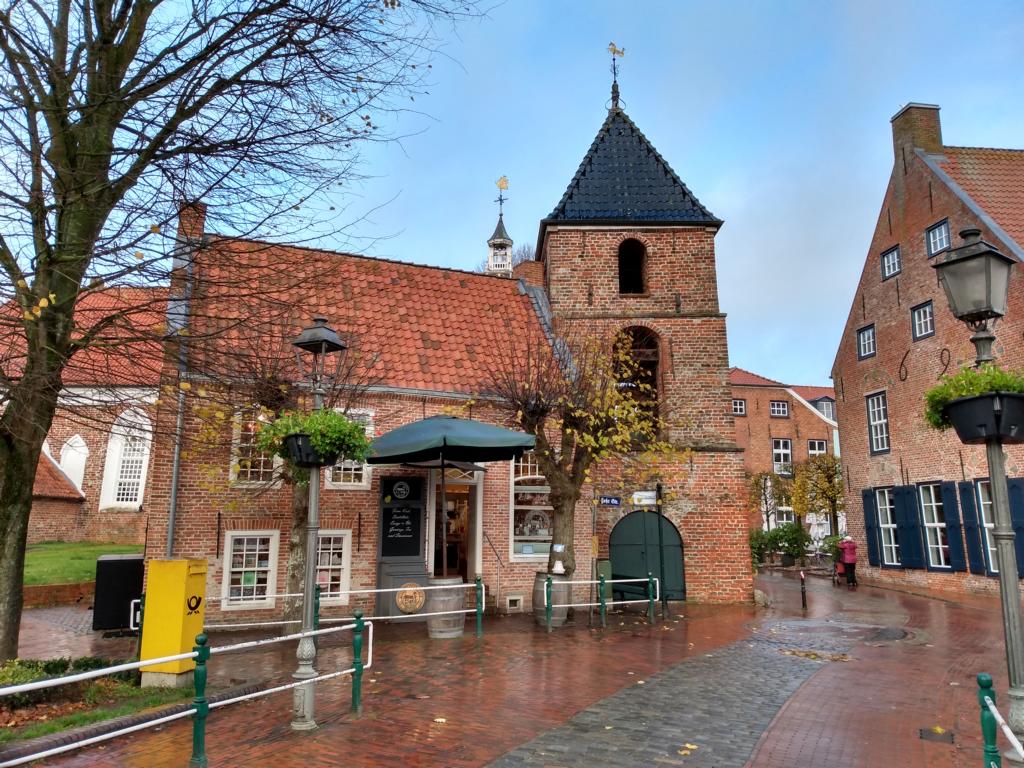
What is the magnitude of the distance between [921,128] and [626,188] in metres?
10.6

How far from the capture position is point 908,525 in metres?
20.2

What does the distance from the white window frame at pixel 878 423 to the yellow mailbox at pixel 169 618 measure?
20678 millimetres

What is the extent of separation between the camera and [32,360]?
6.07 metres

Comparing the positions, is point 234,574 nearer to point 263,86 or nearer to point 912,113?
point 263,86

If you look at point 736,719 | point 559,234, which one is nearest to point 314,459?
point 736,719

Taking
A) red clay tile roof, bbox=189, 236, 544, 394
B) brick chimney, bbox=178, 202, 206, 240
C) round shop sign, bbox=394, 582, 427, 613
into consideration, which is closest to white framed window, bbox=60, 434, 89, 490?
red clay tile roof, bbox=189, 236, 544, 394

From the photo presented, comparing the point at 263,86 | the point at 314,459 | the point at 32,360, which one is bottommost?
the point at 314,459

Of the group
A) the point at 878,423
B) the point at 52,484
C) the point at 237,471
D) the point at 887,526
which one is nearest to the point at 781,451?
the point at 878,423

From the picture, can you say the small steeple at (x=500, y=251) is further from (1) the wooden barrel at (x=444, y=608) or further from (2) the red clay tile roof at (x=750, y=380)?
(1) the wooden barrel at (x=444, y=608)

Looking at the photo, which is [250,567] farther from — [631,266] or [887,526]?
[887,526]

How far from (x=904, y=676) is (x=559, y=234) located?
12.1 m

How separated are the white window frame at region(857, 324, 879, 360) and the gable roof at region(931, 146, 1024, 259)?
515 cm

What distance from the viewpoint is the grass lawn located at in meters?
16.4

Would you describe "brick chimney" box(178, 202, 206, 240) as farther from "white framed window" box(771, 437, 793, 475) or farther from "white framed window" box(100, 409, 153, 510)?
"white framed window" box(771, 437, 793, 475)
